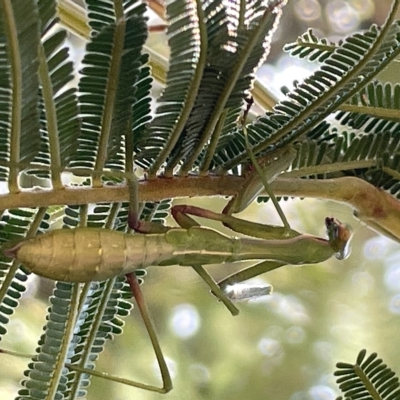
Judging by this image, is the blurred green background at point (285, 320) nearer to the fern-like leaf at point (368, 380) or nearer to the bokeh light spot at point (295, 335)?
the bokeh light spot at point (295, 335)

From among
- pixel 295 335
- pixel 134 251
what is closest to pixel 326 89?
pixel 134 251

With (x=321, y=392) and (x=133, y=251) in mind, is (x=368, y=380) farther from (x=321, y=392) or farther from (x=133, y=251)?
(x=321, y=392)

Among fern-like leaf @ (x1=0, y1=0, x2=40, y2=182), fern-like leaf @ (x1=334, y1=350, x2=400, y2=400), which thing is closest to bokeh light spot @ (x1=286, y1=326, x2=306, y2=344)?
fern-like leaf @ (x1=334, y1=350, x2=400, y2=400)

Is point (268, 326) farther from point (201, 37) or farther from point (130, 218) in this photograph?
point (201, 37)

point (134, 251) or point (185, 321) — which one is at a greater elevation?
point (185, 321)

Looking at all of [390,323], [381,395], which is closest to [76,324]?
[381,395]

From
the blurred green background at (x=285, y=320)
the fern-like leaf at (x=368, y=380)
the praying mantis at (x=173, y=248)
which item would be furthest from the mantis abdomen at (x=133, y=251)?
the blurred green background at (x=285, y=320)

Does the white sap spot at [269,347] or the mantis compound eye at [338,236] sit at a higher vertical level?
the white sap spot at [269,347]
